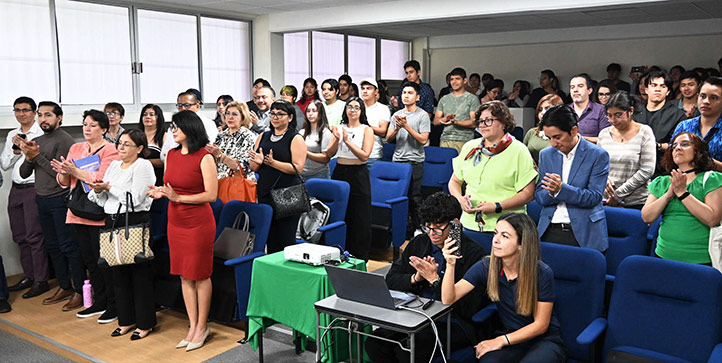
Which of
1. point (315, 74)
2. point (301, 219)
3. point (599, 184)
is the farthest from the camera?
point (315, 74)

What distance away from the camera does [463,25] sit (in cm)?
999

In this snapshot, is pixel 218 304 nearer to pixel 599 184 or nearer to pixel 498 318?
pixel 498 318

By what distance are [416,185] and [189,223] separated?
2477 millimetres

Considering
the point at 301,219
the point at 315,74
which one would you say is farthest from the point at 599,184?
the point at 315,74

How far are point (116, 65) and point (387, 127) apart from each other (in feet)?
9.88

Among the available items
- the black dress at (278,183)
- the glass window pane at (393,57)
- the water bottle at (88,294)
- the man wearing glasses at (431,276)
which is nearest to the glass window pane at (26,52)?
the water bottle at (88,294)

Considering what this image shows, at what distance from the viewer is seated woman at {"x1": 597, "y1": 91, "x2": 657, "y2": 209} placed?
144 inches

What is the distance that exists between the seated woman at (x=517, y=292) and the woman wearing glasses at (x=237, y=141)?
6.73ft

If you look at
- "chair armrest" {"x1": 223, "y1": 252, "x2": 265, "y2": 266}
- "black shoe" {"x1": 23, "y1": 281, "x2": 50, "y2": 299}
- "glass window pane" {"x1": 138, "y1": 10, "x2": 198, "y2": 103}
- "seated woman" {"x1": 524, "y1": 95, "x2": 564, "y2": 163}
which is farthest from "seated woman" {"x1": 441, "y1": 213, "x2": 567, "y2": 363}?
"glass window pane" {"x1": 138, "y1": 10, "x2": 198, "y2": 103}

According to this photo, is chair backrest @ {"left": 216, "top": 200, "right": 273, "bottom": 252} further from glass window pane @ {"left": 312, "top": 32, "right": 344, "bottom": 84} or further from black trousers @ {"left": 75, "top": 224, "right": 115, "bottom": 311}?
glass window pane @ {"left": 312, "top": 32, "right": 344, "bottom": 84}

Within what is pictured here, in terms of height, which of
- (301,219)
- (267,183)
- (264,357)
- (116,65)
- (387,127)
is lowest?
(264,357)

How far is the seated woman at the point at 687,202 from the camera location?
282 cm

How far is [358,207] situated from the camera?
15.8ft

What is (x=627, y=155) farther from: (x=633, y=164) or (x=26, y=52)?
A: (x=26, y=52)
